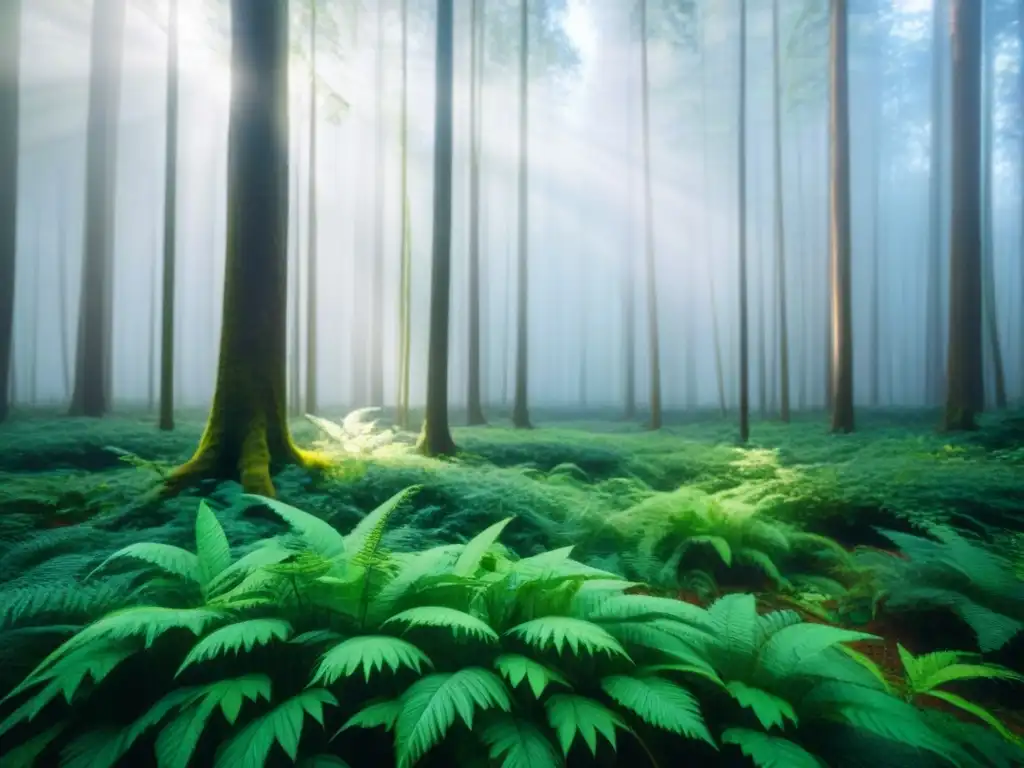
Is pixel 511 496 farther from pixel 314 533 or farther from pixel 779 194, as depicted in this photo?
pixel 779 194

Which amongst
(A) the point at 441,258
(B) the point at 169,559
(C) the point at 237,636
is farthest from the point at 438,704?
(A) the point at 441,258

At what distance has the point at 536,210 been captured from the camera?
38.2 meters

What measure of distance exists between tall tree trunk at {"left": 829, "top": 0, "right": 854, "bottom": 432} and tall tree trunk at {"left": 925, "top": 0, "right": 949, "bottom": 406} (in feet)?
37.6

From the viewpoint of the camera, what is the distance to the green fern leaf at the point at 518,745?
5.65ft

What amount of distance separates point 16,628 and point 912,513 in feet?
22.5

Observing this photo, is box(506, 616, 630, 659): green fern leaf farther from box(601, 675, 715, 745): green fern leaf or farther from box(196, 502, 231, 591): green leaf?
box(196, 502, 231, 591): green leaf

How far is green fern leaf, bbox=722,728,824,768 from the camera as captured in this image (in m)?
1.75

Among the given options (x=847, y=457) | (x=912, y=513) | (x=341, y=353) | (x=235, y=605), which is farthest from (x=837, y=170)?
(x=341, y=353)

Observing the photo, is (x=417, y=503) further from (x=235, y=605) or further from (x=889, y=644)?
(x=889, y=644)

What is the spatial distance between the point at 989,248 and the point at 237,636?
71.6 ft

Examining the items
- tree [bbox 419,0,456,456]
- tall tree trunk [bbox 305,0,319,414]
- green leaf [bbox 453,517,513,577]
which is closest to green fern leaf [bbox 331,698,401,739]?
green leaf [bbox 453,517,513,577]

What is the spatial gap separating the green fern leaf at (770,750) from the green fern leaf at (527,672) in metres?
0.61

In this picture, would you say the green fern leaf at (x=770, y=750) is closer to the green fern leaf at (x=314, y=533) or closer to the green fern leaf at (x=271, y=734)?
the green fern leaf at (x=271, y=734)

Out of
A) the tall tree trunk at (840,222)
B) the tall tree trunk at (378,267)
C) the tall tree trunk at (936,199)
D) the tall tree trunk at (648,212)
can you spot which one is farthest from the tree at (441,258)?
the tall tree trunk at (936,199)
